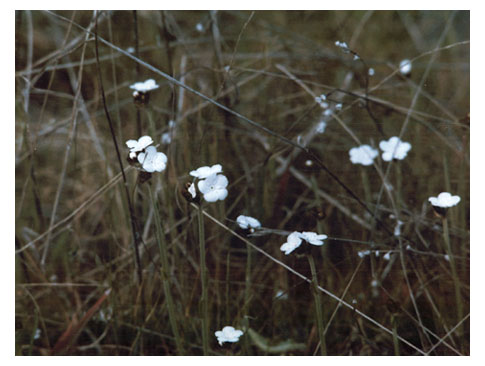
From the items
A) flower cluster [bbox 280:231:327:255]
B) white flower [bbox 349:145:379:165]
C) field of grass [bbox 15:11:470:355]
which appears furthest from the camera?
white flower [bbox 349:145:379:165]

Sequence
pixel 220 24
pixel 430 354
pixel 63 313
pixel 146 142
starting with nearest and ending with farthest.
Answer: pixel 146 142
pixel 430 354
pixel 63 313
pixel 220 24

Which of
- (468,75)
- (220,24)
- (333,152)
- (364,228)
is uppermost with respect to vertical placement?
(220,24)

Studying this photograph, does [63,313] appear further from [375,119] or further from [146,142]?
[375,119]

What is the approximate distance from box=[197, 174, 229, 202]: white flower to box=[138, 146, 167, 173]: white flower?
0.08 metres

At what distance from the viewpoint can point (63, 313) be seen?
112 cm

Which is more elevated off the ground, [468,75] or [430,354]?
[468,75]

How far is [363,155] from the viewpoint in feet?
3.85

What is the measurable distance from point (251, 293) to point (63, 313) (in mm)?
431

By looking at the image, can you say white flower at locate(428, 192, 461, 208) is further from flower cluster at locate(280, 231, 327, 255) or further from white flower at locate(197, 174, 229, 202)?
white flower at locate(197, 174, 229, 202)

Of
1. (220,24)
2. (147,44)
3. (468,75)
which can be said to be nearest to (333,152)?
(468,75)

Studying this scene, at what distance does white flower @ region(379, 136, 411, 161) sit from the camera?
112 centimetres

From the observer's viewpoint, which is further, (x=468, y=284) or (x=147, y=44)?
(x=147, y=44)

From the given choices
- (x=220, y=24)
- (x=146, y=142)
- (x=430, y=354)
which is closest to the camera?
(x=146, y=142)

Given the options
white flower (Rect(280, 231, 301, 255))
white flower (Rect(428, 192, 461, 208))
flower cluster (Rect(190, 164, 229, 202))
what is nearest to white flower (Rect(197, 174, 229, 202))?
flower cluster (Rect(190, 164, 229, 202))
